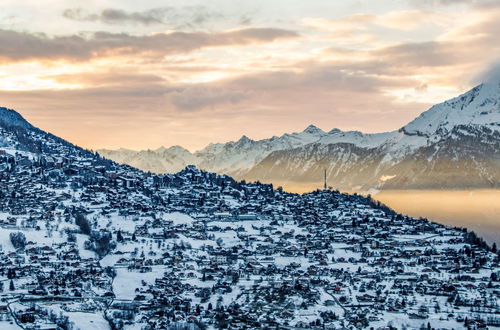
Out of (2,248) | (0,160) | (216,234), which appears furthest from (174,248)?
(0,160)

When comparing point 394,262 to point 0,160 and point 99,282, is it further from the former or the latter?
point 0,160

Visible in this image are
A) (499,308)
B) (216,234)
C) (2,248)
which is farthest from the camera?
(216,234)

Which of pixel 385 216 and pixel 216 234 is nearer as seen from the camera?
pixel 216 234

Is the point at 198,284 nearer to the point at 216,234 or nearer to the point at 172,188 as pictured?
the point at 216,234

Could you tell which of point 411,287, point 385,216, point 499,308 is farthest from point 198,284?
point 385,216

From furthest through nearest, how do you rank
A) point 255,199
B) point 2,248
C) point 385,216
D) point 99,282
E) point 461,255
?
point 255,199, point 385,216, point 461,255, point 2,248, point 99,282

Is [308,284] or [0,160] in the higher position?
[0,160]
